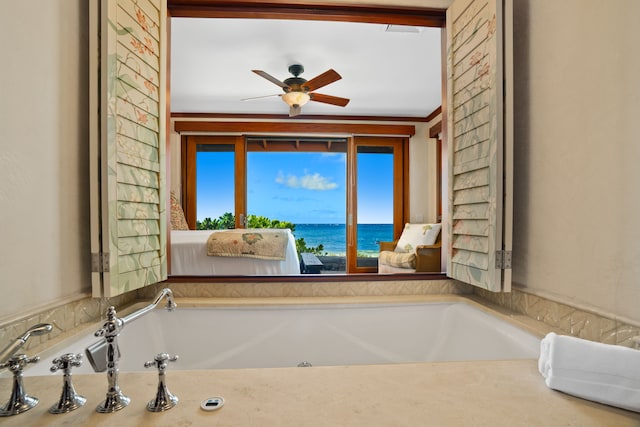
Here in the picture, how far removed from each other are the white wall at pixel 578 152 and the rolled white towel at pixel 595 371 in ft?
0.89

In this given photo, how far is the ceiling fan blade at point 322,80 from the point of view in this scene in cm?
312

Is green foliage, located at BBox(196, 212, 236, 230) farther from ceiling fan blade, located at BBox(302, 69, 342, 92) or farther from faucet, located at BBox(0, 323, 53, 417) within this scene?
faucet, located at BBox(0, 323, 53, 417)

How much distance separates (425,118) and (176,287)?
465 centimetres

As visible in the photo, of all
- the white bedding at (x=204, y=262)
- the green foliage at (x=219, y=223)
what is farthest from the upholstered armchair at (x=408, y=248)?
the green foliage at (x=219, y=223)

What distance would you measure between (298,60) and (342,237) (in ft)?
10.4

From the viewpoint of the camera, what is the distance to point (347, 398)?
0.77 meters

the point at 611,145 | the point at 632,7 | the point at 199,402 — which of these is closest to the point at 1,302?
the point at 199,402

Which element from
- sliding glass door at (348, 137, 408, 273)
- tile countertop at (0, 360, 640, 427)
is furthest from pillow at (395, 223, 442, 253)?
tile countertop at (0, 360, 640, 427)

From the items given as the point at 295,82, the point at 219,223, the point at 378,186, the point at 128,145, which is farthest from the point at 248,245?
the point at 378,186

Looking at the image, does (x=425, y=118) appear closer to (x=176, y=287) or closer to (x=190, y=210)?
(x=190, y=210)

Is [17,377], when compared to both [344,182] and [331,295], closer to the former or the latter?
[331,295]

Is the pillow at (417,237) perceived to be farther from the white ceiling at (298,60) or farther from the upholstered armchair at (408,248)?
the white ceiling at (298,60)

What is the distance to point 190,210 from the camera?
527 cm

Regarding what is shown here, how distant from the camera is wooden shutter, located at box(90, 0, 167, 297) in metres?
1.21
